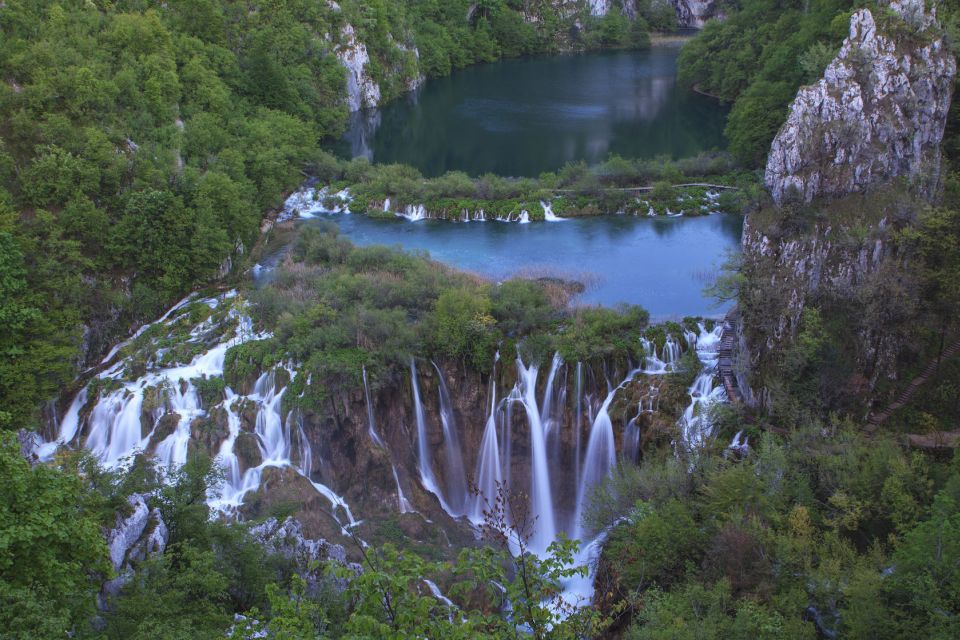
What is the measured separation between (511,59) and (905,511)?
276 feet

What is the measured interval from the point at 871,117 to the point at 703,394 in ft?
39.6

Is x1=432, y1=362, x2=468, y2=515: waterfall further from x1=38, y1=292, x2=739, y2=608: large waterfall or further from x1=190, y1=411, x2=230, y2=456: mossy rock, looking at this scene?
x1=190, y1=411, x2=230, y2=456: mossy rock

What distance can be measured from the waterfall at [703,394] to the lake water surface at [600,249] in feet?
9.82

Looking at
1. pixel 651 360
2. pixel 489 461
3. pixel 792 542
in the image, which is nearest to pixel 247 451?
pixel 489 461

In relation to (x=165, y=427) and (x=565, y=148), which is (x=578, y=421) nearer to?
(x=165, y=427)

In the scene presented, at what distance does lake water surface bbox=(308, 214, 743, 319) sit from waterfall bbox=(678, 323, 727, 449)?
2993mm

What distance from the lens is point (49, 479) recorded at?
1364 cm

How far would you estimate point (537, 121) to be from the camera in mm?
65062

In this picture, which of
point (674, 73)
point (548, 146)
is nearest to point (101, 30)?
point (548, 146)

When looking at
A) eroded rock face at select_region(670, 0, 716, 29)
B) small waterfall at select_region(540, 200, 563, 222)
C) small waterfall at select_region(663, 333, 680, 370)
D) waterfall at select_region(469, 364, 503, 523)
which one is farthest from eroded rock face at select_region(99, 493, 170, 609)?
eroded rock face at select_region(670, 0, 716, 29)

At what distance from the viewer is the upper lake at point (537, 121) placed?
56.9 meters

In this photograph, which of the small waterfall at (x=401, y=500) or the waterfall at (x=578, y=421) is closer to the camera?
the small waterfall at (x=401, y=500)

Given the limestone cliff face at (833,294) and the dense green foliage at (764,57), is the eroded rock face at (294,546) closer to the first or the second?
the limestone cliff face at (833,294)

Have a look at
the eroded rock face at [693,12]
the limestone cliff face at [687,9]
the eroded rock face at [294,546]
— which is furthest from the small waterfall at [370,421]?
the eroded rock face at [693,12]
